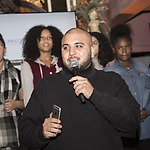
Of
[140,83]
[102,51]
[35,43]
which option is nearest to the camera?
[140,83]

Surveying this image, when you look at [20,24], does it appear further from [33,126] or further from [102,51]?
[33,126]

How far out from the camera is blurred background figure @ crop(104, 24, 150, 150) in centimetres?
249

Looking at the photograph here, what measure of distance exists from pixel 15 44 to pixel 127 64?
1.65 m

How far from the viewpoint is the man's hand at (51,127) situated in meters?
1.24

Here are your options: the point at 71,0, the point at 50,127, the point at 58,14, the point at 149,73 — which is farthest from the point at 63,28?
the point at 71,0

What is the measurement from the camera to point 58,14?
353 centimetres

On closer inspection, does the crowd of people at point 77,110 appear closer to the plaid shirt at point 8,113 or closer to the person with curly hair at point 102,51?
the plaid shirt at point 8,113

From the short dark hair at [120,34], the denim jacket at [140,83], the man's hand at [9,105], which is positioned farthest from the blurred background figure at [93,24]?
the man's hand at [9,105]

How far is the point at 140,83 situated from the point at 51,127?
1577mm

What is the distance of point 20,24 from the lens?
11.1ft

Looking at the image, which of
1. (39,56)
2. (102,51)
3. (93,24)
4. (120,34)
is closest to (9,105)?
(39,56)

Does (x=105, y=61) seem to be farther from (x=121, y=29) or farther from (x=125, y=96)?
(x=125, y=96)

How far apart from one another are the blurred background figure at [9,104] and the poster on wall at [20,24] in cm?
84

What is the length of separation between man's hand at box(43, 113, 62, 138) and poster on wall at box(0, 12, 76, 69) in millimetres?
2113
